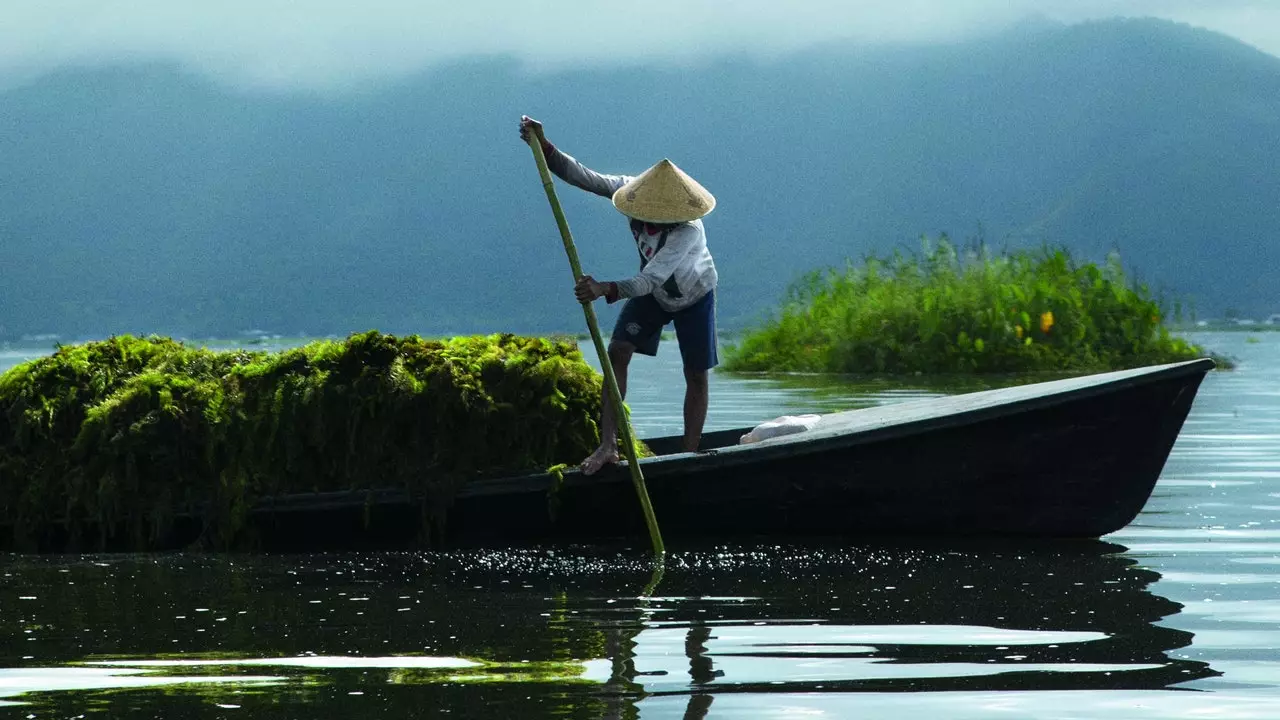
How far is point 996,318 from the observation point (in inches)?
920

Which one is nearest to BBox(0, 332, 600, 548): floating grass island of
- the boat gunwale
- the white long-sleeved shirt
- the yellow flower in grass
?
the boat gunwale

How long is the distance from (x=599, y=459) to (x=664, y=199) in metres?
1.17

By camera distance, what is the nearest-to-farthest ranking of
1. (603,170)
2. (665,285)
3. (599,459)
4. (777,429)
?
(599,459) < (665,285) < (777,429) < (603,170)

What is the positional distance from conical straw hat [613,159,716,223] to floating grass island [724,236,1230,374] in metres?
15.9

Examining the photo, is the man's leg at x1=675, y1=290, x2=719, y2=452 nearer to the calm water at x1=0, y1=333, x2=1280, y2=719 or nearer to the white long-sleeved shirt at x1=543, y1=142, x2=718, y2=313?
the white long-sleeved shirt at x1=543, y1=142, x2=718, y2=313

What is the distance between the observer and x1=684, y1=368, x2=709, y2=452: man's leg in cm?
805

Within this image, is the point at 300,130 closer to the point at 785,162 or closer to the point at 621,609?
the point at 785,162

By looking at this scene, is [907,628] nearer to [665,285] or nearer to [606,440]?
[606,440]

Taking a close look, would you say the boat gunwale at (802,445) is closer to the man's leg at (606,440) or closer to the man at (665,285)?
the man's leg at (606,440)

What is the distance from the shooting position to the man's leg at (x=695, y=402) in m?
8.05

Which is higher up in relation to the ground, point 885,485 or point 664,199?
point 664,199

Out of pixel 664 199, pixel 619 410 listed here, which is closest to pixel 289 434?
pixel 619 410

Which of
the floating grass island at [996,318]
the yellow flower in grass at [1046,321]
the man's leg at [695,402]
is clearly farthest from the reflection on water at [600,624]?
the yellow flower in grass at [1046,321]

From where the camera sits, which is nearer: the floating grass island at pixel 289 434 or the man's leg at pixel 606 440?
the man's leg at pixel 606 440
